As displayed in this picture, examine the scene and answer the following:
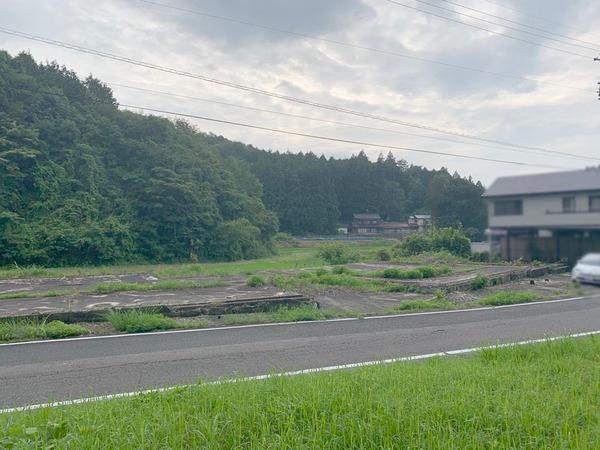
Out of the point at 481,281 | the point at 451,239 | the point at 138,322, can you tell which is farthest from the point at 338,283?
the point at 451,239

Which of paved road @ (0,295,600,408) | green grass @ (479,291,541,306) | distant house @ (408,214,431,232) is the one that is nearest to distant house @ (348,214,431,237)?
distant house @ (408,214,431,232)

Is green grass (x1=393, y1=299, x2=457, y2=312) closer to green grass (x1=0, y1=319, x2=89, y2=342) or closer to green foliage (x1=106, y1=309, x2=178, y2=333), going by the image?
green foliage (x1=106, y1=309, x2=178, y2=333)

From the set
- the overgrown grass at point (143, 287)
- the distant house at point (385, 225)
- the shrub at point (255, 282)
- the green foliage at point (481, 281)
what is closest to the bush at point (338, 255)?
the shrub at point (255, 282)

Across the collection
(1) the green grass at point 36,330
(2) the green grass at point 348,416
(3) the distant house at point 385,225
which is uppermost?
(3) the distant house at point 385,225

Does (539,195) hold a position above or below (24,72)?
below

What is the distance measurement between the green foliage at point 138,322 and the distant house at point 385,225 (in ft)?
23.3

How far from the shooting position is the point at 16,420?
151 inches

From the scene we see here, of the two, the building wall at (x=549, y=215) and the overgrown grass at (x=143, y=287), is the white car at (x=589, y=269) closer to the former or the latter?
the building wall at (x=549, y=215)

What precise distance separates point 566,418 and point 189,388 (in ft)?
10.5

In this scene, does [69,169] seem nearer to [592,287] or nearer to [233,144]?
[233,144]

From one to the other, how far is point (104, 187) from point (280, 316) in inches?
1383

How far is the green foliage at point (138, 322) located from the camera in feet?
32.9

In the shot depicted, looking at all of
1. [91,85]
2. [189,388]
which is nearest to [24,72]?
[91,85]

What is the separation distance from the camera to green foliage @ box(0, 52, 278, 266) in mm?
35875
